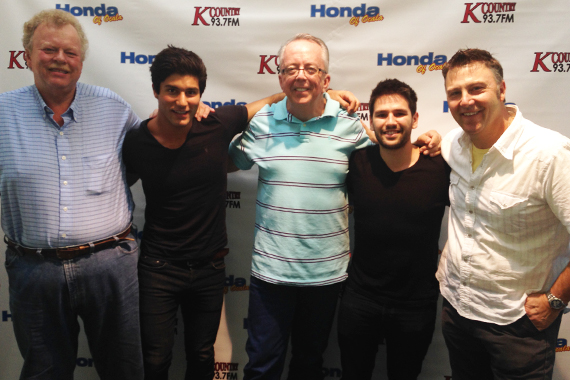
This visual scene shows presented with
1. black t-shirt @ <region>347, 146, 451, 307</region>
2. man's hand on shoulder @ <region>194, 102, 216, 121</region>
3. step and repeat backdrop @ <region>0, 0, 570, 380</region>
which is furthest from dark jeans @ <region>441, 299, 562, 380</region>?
Result: man's hand on shoulder @ <region>194, 102, 216, 121</region>

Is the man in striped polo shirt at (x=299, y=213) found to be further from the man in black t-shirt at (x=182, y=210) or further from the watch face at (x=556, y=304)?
the watch face at (x=556, y=304)

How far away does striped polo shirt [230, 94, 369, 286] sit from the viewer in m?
1.88

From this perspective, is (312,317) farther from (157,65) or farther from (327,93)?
(157,65)

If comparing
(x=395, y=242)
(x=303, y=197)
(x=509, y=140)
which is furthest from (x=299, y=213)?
(x=509, y=140)

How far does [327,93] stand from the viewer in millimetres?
2143

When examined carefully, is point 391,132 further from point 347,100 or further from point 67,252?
point 67,252

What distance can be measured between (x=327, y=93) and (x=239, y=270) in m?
1.26

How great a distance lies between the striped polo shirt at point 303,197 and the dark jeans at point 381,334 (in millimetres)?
181

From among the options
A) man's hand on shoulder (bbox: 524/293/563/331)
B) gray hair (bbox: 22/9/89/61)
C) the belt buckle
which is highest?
gray hair (bbox: 22/9/89/61)

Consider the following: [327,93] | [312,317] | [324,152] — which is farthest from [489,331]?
[327,93]

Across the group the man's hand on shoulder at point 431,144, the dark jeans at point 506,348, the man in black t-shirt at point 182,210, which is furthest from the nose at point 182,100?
the dark jeans at point 506,348

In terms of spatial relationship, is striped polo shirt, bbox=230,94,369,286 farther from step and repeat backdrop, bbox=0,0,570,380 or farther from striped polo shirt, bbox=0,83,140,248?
striped polo shirt, bbox=0,83,140,248

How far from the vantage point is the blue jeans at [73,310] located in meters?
1.77

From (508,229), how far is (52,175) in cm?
199
